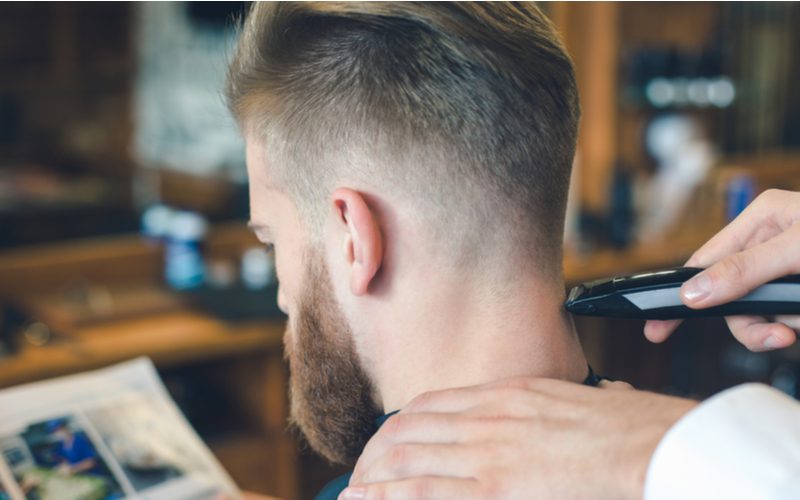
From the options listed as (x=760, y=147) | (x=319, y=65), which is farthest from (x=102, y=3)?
(x=319, y=65)

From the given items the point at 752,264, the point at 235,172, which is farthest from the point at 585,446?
the point at 235,172

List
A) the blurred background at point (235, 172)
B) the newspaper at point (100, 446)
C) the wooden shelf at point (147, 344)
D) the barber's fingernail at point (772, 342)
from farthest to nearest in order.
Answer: the blurred background at point (235, 172) → the wooden shelf at point (147, 344) → the newspaper at point (100, 446) → the barber's fingernail at point (772, 342)

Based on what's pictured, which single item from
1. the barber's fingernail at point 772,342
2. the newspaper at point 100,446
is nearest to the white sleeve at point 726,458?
the barber's fingernail at point 772,342

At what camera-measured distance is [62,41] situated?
13.4 feet

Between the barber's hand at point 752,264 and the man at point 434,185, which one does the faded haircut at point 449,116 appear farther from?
the barber's hand at point 752,264

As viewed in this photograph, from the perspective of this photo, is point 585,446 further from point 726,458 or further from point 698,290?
point 698,290

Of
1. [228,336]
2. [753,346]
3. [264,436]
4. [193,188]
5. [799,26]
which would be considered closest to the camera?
[753,346]

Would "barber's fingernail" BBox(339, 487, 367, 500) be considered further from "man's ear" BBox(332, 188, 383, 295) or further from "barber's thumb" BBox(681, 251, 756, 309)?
"barber's thumb" BBox(681, 251, 756, 309)

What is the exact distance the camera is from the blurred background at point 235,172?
9.69ft

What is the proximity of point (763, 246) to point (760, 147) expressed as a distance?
4.05 metres

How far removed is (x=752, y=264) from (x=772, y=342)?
0.15 m

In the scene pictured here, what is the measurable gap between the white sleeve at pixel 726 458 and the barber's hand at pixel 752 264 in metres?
0.22

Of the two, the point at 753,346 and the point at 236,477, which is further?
the point at 236,477

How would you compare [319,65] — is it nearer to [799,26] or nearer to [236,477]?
[236,477]
